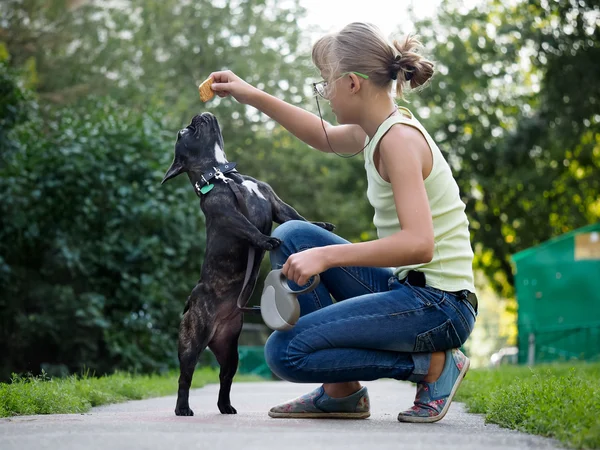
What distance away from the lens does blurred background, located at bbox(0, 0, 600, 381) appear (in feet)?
34.5

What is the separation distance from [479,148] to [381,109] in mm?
21322

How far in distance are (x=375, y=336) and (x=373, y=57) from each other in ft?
4.05

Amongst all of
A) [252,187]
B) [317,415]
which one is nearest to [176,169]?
[252,187]

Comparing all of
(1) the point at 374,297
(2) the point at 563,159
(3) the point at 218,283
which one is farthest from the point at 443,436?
(2) the point at 563,159

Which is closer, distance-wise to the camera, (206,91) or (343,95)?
(343,95)

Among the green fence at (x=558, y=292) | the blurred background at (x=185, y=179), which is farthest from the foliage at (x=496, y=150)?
the green fence at (x=558, y=292)

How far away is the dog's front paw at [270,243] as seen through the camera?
158 inches

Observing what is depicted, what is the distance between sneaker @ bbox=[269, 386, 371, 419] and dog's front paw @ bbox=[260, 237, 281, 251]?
742 mm

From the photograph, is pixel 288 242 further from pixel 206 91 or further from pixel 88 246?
pixel 88 246

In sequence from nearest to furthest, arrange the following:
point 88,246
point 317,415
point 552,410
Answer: point 552,410, point 317,415, point 88,246

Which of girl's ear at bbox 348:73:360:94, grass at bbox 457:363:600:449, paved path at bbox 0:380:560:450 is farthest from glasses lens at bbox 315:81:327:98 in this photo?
grass at bbox 457:363:600:449

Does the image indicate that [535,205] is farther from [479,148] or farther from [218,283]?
[218,283]

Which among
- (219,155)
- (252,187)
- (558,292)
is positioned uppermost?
(558,292)

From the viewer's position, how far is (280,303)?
3.75m
